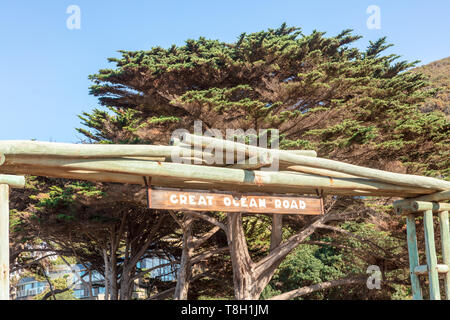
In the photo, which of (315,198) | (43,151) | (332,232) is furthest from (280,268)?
(43,151)

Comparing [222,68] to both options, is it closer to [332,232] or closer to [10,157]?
[332,232]

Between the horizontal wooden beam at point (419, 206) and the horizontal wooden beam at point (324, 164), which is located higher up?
the horizontal wooden beam at point (324, 164)

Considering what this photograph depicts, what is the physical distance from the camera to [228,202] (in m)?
6.34

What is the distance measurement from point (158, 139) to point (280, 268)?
36.8 feet

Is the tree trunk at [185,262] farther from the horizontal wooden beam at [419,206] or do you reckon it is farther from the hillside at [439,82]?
the hillside at [439,82]

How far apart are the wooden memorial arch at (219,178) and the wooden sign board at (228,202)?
0.04 feet

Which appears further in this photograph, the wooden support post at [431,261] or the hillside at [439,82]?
the hillside at [439,82]

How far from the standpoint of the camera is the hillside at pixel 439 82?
44562 mm

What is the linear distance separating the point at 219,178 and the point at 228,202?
0.98 feet

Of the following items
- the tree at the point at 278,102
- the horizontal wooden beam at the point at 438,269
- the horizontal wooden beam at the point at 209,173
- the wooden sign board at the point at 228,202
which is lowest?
the horizontal wooden beam at the point at 438,269

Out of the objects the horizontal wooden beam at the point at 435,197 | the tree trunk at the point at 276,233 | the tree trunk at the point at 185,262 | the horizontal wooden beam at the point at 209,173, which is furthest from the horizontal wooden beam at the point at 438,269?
the tree trunk at the point at 185,262
